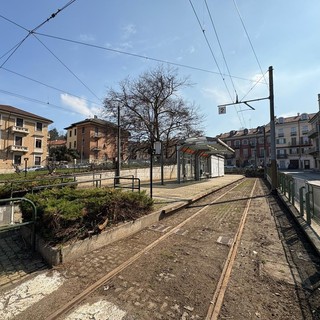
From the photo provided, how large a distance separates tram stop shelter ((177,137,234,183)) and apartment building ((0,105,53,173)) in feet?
86.2

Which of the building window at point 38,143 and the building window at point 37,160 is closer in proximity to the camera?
the building window at point 37,160

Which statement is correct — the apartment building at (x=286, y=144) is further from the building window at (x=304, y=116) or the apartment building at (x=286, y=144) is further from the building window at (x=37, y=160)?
the building window at (x=37, y=160)

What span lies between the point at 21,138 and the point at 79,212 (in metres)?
40.5

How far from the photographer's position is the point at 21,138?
123ft

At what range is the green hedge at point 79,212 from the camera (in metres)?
4.32

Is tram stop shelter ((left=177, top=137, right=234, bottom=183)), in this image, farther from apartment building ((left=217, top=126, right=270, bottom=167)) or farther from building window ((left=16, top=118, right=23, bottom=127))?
apartment building ((left=217, top=126, right=270, bottom=167))

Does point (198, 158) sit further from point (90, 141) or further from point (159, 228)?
point (90, 141)

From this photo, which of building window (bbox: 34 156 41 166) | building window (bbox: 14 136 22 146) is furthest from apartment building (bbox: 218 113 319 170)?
building window (bbox: 14 136 22 146)

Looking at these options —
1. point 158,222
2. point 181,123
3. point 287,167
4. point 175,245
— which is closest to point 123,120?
point 181,123

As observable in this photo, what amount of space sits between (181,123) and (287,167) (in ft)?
166

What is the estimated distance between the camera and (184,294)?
3047 millimetres

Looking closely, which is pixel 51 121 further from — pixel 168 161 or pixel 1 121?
pixel 168 161

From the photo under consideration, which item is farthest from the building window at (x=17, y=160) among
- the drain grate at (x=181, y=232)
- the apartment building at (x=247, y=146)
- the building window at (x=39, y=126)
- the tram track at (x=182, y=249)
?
the apartment building at (x=247, y=146)

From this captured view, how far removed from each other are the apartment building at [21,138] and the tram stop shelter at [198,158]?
2628 cm
